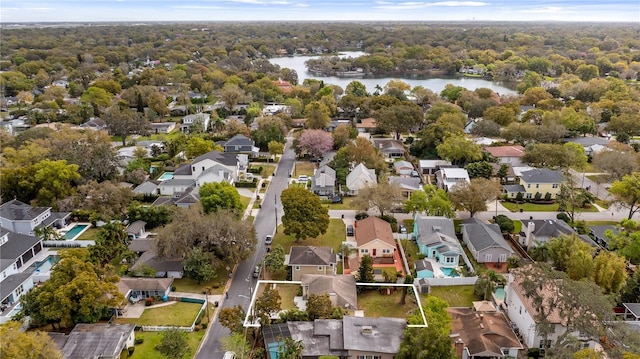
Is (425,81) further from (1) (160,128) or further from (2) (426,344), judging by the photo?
(2) (426,344)

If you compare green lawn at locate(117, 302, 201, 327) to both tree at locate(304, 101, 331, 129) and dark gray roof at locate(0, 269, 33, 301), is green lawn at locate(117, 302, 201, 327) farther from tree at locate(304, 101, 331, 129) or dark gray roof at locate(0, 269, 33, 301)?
tree at locate(304, 101, 331, 129)

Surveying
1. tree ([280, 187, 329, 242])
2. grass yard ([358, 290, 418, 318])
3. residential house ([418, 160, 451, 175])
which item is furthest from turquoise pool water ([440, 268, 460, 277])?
residential house ([418, 160, 451, 175])

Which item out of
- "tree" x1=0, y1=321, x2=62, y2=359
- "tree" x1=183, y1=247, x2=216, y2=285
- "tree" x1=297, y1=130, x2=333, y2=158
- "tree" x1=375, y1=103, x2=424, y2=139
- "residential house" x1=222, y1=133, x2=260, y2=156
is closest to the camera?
"tree" x1=0, y1=321, x2=62, y2=359

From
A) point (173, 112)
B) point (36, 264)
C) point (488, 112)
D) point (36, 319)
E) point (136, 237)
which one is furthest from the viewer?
point (173, 112)

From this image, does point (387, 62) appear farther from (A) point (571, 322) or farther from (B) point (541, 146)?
(A) point (571, 322)

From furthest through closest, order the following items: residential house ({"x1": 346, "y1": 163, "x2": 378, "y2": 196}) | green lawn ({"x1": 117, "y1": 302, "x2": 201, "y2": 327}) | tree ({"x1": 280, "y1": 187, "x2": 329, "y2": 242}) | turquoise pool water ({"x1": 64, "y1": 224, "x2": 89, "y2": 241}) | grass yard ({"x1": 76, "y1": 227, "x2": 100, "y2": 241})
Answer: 1. residential house ({"x1": 346, "y1": 163, "x2": 378, "y2": 196})
2. turquoise pool water ({"x1": 64, "y1": 224, "x2": 89, "y2": 241})
3. grass yard ({"x1": 76, "y1": 227, "x2": 100, "y2": 241})
4. tree ({"x1": 280, "y1": 187, "x2": 329, "y2": 242})
5. green lawn ({"x1": 117, "y1": 302, "x2": 201, "y2": 327})

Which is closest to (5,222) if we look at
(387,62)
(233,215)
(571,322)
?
(233,215)
